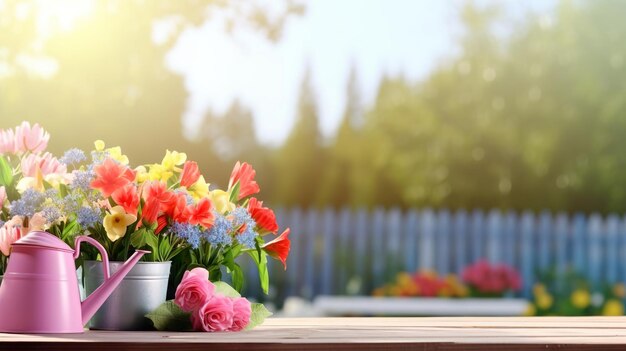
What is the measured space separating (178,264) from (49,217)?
272mm

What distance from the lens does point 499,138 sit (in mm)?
15297

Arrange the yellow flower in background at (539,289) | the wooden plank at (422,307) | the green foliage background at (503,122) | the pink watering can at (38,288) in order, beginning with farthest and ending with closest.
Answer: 1. the green foliage background at (503,122)
2. the yellow flower in background at (539,289)
3. the wooden plank at (422,307)
4. the pink watering can at (38,288)

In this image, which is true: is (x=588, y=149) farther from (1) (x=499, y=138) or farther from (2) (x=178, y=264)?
(2) (x=178, y=264)

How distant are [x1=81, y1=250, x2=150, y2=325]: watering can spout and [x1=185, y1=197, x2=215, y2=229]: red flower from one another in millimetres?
112

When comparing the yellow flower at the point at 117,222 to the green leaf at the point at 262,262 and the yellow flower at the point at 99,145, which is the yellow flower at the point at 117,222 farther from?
the green leaf at the point at 262,262

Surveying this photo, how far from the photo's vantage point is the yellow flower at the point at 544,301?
28.8ft

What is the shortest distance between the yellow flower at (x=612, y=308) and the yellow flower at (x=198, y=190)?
24.7ft

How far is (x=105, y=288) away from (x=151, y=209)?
0.16m

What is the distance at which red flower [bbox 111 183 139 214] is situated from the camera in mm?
1699

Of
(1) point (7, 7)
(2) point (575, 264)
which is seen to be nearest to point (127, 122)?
(1) point (7, 7)

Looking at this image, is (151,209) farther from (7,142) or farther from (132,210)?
(7,142)

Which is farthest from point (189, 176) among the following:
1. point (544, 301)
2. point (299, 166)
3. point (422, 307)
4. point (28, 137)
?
point (299, 166)

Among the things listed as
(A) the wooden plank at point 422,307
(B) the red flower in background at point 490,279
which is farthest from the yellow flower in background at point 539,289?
(A) the wooden plank at point 422,307

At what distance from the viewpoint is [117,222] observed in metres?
1.70
